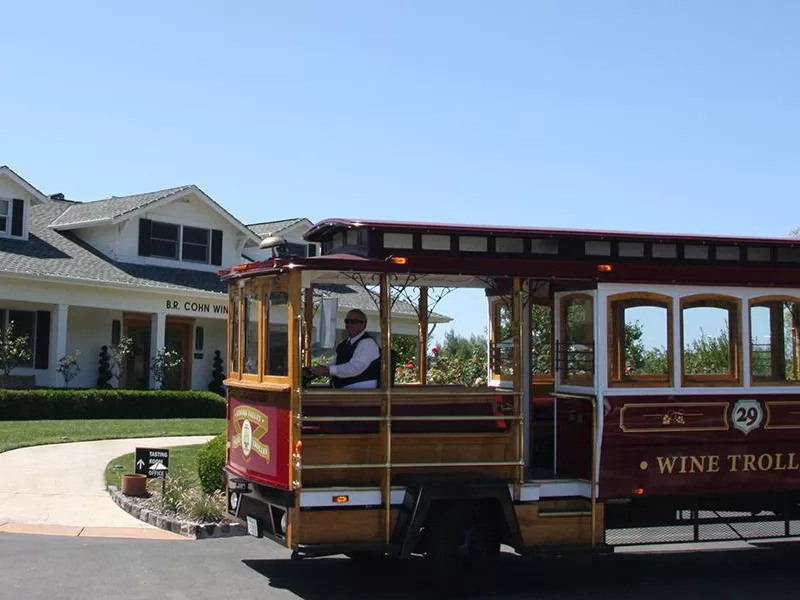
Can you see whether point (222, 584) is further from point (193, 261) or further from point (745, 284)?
point (193, 261)

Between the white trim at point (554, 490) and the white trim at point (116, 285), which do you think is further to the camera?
the white trim at point (116, 285)

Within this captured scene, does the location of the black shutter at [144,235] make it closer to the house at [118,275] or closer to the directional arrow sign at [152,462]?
the house at [118,275]

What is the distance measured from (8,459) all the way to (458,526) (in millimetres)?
9326

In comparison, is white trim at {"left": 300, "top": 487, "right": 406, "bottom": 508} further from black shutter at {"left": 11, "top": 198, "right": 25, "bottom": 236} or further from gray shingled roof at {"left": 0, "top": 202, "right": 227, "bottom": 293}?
black shutter at {"left": 11, "top": 198, "right": 25, "bottom": 236}

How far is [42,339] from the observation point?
2705 centimetres

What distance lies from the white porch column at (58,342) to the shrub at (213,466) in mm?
15619

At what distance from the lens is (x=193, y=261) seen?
1204 inches

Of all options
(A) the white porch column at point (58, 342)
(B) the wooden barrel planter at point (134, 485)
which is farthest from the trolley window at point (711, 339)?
(A) the white porch column at point (58, 342)

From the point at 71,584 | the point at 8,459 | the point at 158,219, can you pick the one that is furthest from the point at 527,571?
the point at 158,219

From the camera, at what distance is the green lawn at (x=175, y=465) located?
13.0m

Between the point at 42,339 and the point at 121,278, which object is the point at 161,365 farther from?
the point at 42,339

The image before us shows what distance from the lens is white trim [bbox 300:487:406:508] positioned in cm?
781

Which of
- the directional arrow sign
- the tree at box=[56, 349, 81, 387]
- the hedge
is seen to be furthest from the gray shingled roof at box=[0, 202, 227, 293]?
the directional arrow sign

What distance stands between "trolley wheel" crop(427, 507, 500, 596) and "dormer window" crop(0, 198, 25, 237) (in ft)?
72.2
